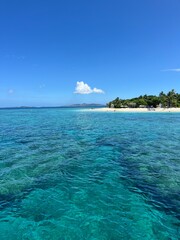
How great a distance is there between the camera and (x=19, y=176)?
36.6 ft

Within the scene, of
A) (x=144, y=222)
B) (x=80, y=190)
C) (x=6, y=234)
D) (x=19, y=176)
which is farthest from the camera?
(x=19, y=176)

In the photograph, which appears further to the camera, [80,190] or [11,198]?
[80,190]

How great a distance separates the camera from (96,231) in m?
6.48

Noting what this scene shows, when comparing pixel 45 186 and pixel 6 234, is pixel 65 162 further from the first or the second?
pixel 6 234

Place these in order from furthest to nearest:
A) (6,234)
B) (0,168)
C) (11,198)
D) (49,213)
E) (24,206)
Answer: (0,168), (11,198), (24,206), (49,213), (6,234)

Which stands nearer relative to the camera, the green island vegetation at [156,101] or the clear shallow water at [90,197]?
the clear shallow water at [90,197]

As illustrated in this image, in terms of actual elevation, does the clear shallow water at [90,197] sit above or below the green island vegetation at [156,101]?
below

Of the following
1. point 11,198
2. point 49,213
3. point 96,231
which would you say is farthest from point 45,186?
point 96,231

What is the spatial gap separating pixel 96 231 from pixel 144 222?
67.5 inches

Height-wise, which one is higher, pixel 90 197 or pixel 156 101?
pixel 156 101

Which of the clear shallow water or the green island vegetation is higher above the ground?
the green island vegetation

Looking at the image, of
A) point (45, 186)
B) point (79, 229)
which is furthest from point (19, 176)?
point (79, 229)

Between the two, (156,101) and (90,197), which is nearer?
(90,197)

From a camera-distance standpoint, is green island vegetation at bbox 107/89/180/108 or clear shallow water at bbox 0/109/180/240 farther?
green island vegetation at bbox 107/89/180/108
